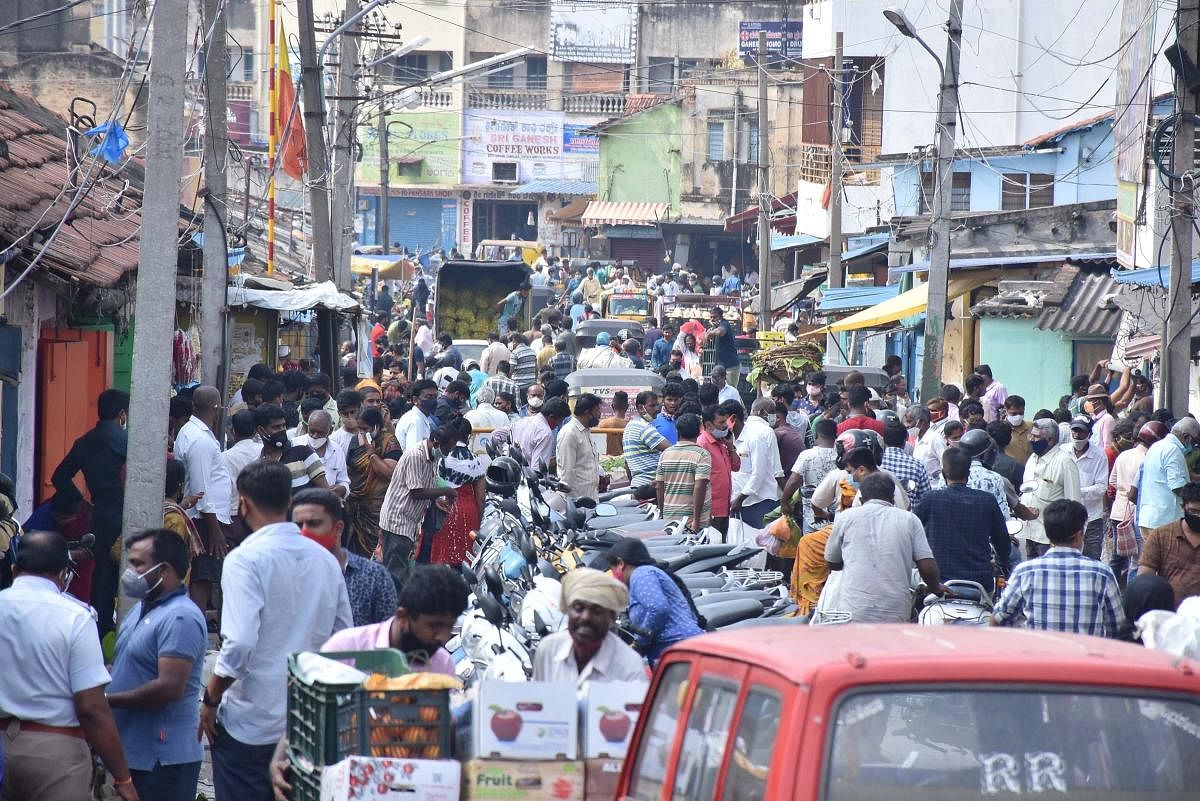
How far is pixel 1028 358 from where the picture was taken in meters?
26.5

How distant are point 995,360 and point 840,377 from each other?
3.76 meters

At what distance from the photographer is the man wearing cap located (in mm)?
5539

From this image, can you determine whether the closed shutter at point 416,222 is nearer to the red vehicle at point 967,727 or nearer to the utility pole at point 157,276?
the utility pole at point 157,276

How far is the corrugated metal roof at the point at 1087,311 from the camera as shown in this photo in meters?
23.6

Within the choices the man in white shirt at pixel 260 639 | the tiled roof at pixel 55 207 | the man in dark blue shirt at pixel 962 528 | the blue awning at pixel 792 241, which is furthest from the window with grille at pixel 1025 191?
the man in white shirt at pixel 260 639

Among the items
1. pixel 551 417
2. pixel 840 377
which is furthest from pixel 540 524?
pixel 840 377

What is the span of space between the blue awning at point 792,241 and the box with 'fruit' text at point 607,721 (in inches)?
1497

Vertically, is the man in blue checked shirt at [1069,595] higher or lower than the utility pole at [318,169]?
lower

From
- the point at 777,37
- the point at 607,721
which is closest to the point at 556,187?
the point at 777,37

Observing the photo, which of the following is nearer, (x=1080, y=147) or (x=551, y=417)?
(x=551, y=417)

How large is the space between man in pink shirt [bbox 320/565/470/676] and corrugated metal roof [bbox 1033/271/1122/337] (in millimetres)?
19286

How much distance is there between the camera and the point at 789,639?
13.7ft

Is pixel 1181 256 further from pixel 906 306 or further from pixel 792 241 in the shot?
pixel 792 241

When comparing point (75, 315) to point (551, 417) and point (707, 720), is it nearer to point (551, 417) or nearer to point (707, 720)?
point (551, 417)
